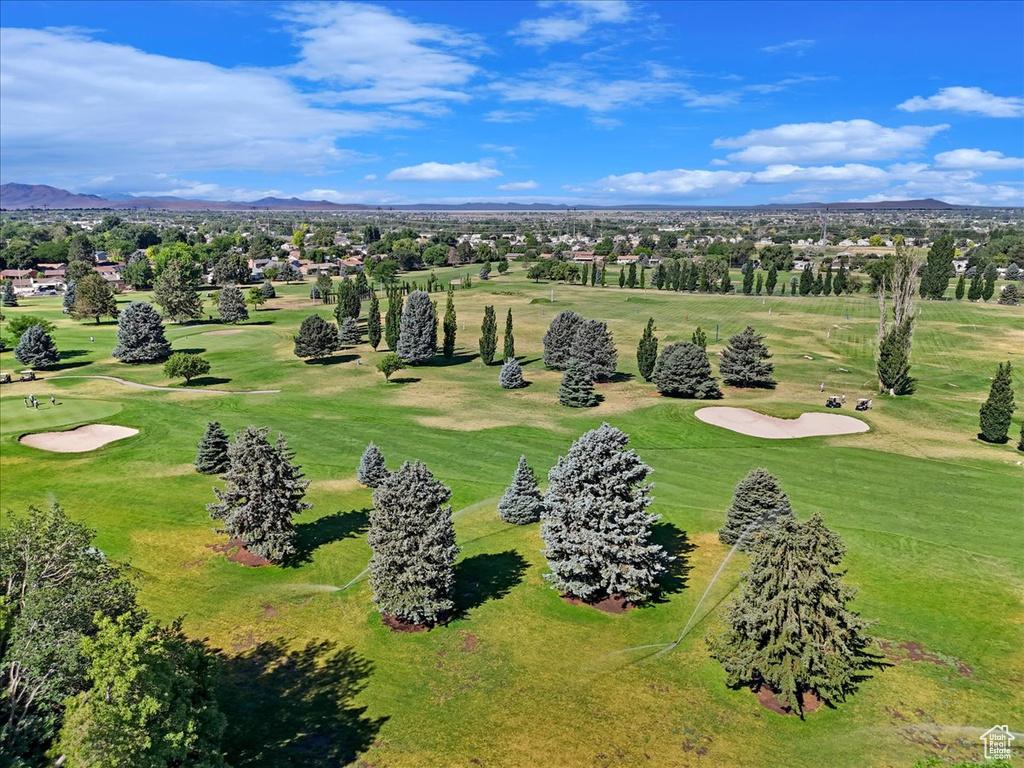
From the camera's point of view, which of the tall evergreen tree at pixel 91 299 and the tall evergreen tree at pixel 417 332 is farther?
the tall evergreen tree at pixel 91 299

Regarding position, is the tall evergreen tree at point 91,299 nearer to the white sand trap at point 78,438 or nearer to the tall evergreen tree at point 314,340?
A: the tall evergreen tree at point 314,340

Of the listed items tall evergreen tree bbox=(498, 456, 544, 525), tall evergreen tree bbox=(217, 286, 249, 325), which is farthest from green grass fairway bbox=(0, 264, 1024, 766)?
tall evergreen tree bbox=(217, 286, 249, 325)

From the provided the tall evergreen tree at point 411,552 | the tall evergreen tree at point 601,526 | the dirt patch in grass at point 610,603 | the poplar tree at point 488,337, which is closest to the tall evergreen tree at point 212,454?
the tall evergreen tree at point 411,552

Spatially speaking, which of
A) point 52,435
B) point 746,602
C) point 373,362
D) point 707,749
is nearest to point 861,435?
point 746,602

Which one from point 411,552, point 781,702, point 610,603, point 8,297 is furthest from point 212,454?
point 8,297

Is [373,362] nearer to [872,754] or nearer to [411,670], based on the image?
[411,670]

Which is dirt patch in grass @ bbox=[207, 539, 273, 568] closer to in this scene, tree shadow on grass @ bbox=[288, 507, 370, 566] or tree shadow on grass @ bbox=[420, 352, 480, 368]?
tree shadow on grass @ bbox=[288, 507, 370, 566]

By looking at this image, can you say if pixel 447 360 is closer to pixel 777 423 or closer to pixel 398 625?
pixel 777 423
